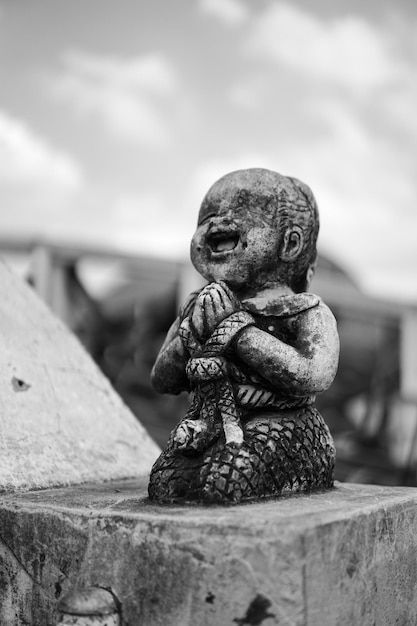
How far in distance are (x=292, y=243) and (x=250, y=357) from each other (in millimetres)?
442

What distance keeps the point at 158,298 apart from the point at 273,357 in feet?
18.8

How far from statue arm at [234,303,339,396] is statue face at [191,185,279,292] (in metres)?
0.23

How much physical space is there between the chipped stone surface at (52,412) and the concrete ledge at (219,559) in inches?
14.2

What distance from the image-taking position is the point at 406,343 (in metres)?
6.42

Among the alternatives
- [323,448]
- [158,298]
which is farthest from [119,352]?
[323,448]

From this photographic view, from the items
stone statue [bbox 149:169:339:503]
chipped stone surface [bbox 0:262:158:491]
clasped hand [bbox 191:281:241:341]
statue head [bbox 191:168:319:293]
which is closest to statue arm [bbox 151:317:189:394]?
stone statue [bbox 149:169:339:503]

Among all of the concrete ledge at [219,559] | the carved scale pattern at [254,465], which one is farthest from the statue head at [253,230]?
the concrete ledge at [219,559]

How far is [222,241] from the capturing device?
2391 millimetres

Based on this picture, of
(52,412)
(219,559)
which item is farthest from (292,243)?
(52,412)

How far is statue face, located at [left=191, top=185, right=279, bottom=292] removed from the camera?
233cm

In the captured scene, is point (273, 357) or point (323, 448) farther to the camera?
point (323, 448)

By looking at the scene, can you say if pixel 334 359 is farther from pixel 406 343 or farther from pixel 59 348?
pixel 406 343

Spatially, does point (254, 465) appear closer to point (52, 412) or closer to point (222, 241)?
point (222, 241)

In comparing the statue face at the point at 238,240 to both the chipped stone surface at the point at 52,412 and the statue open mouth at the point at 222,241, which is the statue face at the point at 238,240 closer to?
the statue open mouth at the point at 222,241
